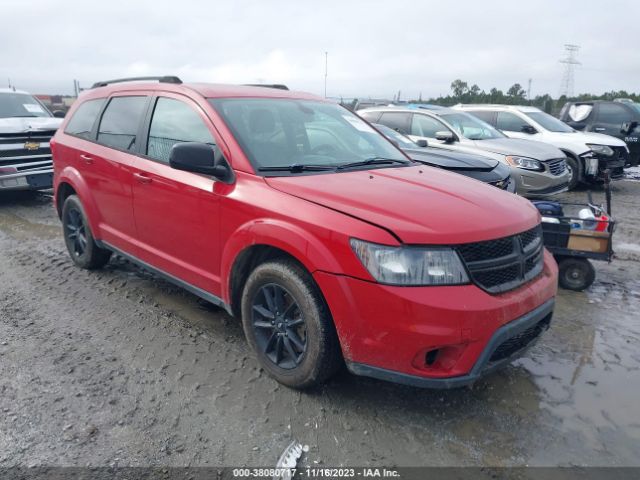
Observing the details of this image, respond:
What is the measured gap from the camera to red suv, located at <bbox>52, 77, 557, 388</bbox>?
8.16 ft

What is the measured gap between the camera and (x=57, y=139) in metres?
5.16

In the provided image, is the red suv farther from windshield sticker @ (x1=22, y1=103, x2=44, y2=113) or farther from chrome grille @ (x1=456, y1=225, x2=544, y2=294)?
windshield sticker @ (x1=22, y1=103, x2=44, y2=113)

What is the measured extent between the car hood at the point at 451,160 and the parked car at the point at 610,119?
770cm

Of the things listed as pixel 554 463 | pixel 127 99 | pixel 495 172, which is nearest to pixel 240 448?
pixel 554 463

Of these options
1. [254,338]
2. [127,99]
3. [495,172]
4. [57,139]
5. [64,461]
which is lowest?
[64,461]

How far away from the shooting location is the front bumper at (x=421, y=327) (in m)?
2.42

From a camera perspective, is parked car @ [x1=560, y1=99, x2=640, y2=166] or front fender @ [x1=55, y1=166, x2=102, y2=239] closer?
front fender @ [x1=55, y1=166, x2=102, y2=239]

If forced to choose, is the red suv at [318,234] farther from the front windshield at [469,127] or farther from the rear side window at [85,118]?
the front windshield at [469,127]

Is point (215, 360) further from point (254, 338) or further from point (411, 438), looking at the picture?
point (411, 438)

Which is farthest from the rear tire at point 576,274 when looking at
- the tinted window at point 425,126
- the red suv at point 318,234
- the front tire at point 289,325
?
the tinted window at point 425,126

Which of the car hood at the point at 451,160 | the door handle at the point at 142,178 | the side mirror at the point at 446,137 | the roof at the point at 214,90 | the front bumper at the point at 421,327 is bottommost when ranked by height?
the front bumper at the point at 421,327

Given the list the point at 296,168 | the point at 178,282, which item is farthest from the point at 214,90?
the point at 178,282

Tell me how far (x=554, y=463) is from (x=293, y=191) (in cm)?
195

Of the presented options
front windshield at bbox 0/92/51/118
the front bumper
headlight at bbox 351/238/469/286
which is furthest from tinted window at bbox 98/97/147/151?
front windshield at bbox 0/92/51/118
